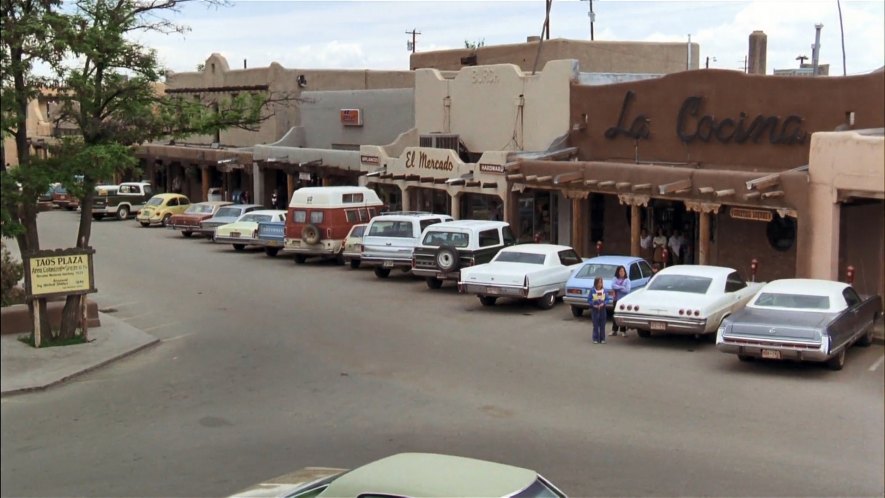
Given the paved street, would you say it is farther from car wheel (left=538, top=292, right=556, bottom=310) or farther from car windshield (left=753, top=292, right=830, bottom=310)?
car windshield (left=753, top=292, right=830, bottom=310)

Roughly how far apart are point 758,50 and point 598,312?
71.9ft

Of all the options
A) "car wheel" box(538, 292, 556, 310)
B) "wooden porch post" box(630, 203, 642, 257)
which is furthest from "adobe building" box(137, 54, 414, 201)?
"car wheel" box(538, 292, 556, 310)

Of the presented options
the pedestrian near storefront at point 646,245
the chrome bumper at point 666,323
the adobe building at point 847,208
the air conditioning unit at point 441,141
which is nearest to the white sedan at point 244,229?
the air conditioning unit at point 441,141

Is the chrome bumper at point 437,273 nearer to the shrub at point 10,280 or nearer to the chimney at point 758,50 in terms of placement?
the shrub at point 10,280

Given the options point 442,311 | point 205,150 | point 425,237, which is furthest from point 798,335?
point 205,150

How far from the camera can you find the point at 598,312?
1878cm

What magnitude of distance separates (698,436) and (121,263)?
2345 cm

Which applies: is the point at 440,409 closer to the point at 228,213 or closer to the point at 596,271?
the point at 596,271

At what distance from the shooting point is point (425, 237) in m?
26.2

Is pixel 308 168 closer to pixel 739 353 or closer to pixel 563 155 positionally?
pixel 563 155

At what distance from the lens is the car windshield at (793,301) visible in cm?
1680

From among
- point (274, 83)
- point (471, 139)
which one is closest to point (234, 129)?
point (274, 83)

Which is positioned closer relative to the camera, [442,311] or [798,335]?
[798,335]

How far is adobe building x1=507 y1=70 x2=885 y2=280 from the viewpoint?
73.9 ft
